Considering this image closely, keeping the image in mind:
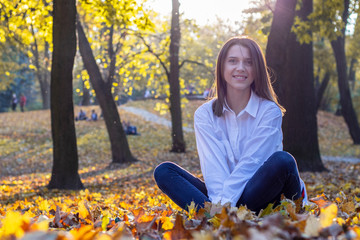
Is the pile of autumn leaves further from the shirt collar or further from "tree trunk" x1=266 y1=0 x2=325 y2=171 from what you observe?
"tree trunk" x1=266 y1=0 x2=325 y2=171

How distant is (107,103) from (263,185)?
10365 millimetres

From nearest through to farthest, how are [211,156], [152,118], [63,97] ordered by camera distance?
[211,156]
[63,97]
[152,118]

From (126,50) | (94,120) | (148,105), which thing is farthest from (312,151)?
(148,105)

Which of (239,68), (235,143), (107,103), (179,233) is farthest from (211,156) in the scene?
(107,103)

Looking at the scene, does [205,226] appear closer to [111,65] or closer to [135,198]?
[135,198]

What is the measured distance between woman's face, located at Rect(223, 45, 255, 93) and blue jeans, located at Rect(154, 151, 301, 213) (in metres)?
0.81

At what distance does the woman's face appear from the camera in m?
3.74

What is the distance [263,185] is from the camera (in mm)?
3160

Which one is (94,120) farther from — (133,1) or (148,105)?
(133,1)

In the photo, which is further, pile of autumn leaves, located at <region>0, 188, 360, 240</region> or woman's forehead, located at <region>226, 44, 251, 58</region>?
woman's forehead, located at <region>226, 44, 251, 58</region>

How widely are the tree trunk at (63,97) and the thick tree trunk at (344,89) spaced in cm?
1240

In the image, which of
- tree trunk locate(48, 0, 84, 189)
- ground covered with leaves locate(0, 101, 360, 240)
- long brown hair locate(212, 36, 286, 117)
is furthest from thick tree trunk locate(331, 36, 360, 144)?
long brown hair locate(212, 36, 286, 117)

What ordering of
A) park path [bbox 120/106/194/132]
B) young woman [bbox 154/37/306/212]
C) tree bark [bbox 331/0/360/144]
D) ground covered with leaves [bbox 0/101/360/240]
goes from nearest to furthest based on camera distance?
ground covered with leaves [bbox 0/101/360/240], young woman [bbox 154/37/306/212], tree bark [bbox 331/0/360/144], park path [bbox 120/106/194/132]

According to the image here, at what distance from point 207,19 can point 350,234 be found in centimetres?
1577
